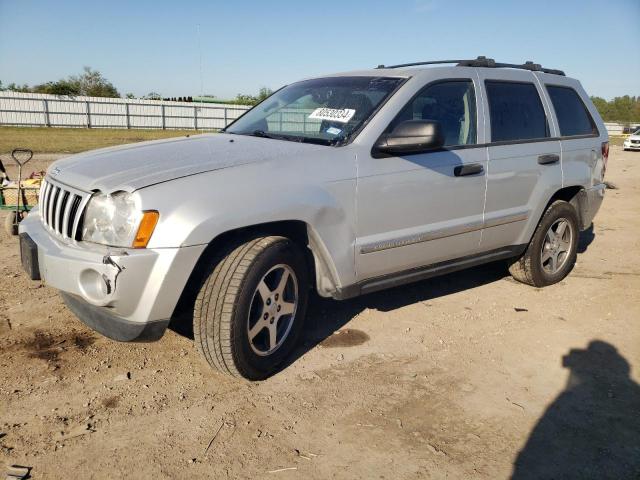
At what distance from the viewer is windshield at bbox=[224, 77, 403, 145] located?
3.51 meters

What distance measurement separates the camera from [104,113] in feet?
113

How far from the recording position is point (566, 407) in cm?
300

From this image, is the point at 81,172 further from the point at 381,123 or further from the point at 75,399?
the point at 381,123

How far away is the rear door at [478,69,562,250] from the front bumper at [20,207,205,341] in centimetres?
248

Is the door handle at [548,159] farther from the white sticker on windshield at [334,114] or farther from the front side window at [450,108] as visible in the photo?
the white sticker on windshield at [334,114]

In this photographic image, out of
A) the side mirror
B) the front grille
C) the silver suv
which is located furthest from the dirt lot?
the side mirror

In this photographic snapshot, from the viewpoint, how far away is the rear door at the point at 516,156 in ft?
13.6

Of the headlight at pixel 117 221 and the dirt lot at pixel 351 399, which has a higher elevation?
the headlight at pixel 117 221

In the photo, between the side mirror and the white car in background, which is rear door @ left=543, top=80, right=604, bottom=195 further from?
the white car in background

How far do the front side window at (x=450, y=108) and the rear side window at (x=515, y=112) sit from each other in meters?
0.21

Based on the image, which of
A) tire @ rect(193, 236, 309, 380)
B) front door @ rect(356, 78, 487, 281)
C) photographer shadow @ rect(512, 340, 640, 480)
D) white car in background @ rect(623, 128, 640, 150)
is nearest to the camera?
photographer shadow @ rect(512, 340, 640, 480)

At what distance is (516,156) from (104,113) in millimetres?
34701

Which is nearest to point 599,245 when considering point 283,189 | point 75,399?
point 283,189

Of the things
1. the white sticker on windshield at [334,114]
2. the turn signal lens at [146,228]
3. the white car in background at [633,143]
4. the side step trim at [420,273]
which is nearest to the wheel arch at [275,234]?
the side step trim at [420,273]
